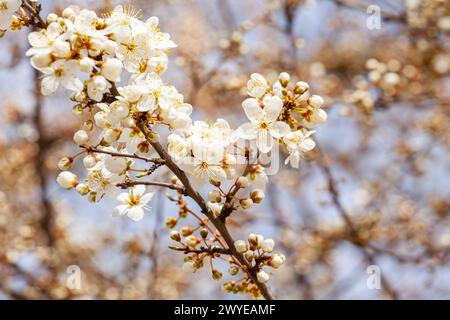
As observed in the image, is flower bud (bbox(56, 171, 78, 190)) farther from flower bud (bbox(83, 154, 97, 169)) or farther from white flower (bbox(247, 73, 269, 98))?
white flower (bbox(247, 73, 269, 98))

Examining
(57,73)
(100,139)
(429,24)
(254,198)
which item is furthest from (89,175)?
(429,24)

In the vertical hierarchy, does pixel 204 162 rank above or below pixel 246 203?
above

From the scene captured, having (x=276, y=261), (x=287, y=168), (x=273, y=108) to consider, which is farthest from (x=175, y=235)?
(x=287, y=168)

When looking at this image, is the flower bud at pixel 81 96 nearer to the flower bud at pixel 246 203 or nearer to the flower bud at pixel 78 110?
the flower bud at pixel 78 110

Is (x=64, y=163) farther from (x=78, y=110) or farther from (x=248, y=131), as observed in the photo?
(x=248, y=131)

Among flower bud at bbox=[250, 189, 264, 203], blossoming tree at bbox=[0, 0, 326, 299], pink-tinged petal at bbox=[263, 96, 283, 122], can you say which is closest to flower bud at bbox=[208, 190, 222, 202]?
blossoming tree at bbox=[0, 0, 326, 299]
